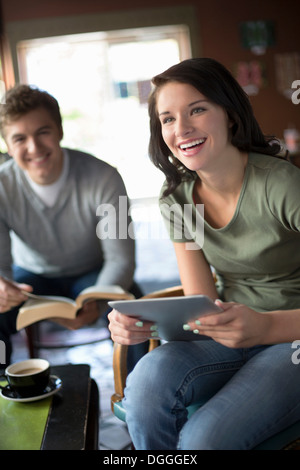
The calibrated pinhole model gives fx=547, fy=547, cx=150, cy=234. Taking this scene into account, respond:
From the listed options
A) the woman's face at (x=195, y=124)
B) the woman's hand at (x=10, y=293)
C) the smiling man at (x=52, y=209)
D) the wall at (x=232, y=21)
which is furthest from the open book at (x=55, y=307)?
the wall at (x=232, y=21)

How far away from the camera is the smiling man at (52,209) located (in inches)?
77.7

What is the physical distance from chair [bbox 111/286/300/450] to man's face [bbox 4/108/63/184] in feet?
2.58

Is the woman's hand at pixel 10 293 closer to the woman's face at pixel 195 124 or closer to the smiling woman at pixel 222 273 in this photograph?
the smiling woman at pixel 222 273

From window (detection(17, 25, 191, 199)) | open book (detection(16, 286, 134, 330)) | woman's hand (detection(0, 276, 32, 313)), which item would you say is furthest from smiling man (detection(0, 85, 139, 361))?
window (detection(17, 25, 191, 199))

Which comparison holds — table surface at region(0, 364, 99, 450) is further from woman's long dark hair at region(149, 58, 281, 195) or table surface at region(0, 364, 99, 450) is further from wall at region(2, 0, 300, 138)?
wall at region(2, 0, 300, 138)

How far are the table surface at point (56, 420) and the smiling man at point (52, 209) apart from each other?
658 millimetres

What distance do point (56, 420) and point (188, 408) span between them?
1.00 feet

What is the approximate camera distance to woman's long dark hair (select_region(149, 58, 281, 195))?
1267mm

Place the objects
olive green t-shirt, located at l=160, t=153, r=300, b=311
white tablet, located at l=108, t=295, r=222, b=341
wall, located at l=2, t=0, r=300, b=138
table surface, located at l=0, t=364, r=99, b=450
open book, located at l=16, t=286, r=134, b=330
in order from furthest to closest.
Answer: wall, located at l=2, t=0, r=300, b=138
open book, located at l=16, t=286, r=134, b=330
olive green t-shirt, located at l=160, t=153, r=300, b=311
table surface, located at l=0, t=364, r=99, b=450
white tablet, located at l=108, t=295, r=222, b=341

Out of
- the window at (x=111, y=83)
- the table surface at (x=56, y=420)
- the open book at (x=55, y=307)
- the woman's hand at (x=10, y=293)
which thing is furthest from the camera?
the window at (x=111, y=83)

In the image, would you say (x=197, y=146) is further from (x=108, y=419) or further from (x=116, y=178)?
(x=108, y=419)

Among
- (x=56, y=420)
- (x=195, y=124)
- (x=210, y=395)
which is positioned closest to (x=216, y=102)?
(x=195, y=124)

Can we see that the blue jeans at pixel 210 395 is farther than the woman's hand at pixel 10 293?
No
